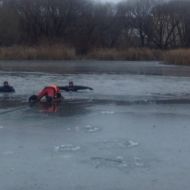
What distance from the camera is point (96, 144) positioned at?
12.0 metres

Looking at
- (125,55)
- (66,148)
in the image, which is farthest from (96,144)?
(125,55)

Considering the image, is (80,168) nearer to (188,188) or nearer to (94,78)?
(188,188)

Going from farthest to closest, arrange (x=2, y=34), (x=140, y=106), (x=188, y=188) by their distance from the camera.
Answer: (x=2, y=34) → (x=140, y=106) → (x=188, y=188)

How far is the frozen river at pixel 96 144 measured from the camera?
30.6ft

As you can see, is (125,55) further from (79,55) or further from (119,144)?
(119,144)

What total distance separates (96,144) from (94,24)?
203 feet

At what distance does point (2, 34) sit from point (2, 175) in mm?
58834

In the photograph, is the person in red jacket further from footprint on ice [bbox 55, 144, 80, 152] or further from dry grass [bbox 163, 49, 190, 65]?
dry grass [bbox 163, 49, 190, 65]

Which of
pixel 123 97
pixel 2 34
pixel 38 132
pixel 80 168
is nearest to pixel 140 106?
pixel 123 97

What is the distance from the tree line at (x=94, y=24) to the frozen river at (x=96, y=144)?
160 ft

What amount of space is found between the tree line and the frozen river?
1922 inches

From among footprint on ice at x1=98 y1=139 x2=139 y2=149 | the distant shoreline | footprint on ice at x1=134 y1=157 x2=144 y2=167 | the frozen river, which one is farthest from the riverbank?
footprint on ice at x1=134 y1=157 x2=144 y2=167

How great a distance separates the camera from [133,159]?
1066cm

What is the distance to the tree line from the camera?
232ft
